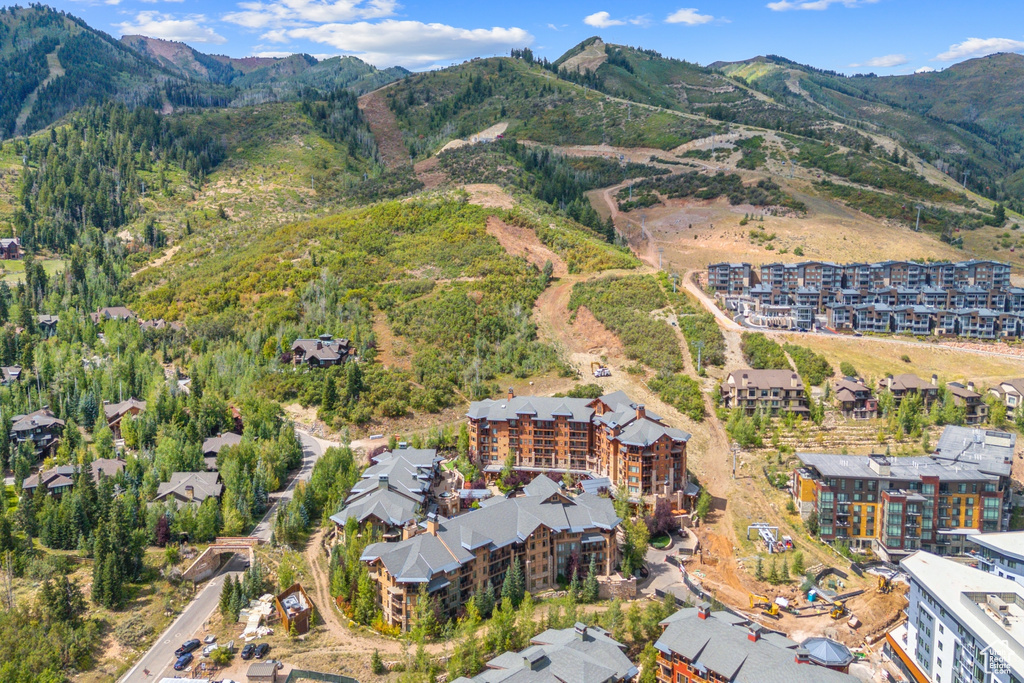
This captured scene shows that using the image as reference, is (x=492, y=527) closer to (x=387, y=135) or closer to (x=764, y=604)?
(x=764, y=604)

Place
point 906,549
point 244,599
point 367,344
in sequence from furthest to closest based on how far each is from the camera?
point 367,344 < point 906,549 < point 244,599

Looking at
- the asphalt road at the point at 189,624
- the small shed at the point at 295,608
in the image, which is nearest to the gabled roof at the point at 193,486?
the asphalt road at the point at 189,624

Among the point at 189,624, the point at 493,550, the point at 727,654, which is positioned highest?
the point at 493,550

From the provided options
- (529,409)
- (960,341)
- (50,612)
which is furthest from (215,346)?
(960,341)

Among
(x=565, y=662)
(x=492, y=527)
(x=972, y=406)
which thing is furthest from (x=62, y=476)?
(x=972, y=406)

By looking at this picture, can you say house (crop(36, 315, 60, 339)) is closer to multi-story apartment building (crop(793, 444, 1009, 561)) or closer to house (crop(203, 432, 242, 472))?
house (crop(203, 432, 242, 472))

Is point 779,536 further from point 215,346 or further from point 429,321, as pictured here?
point 215,346

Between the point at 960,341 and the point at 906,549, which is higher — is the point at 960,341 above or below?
above
